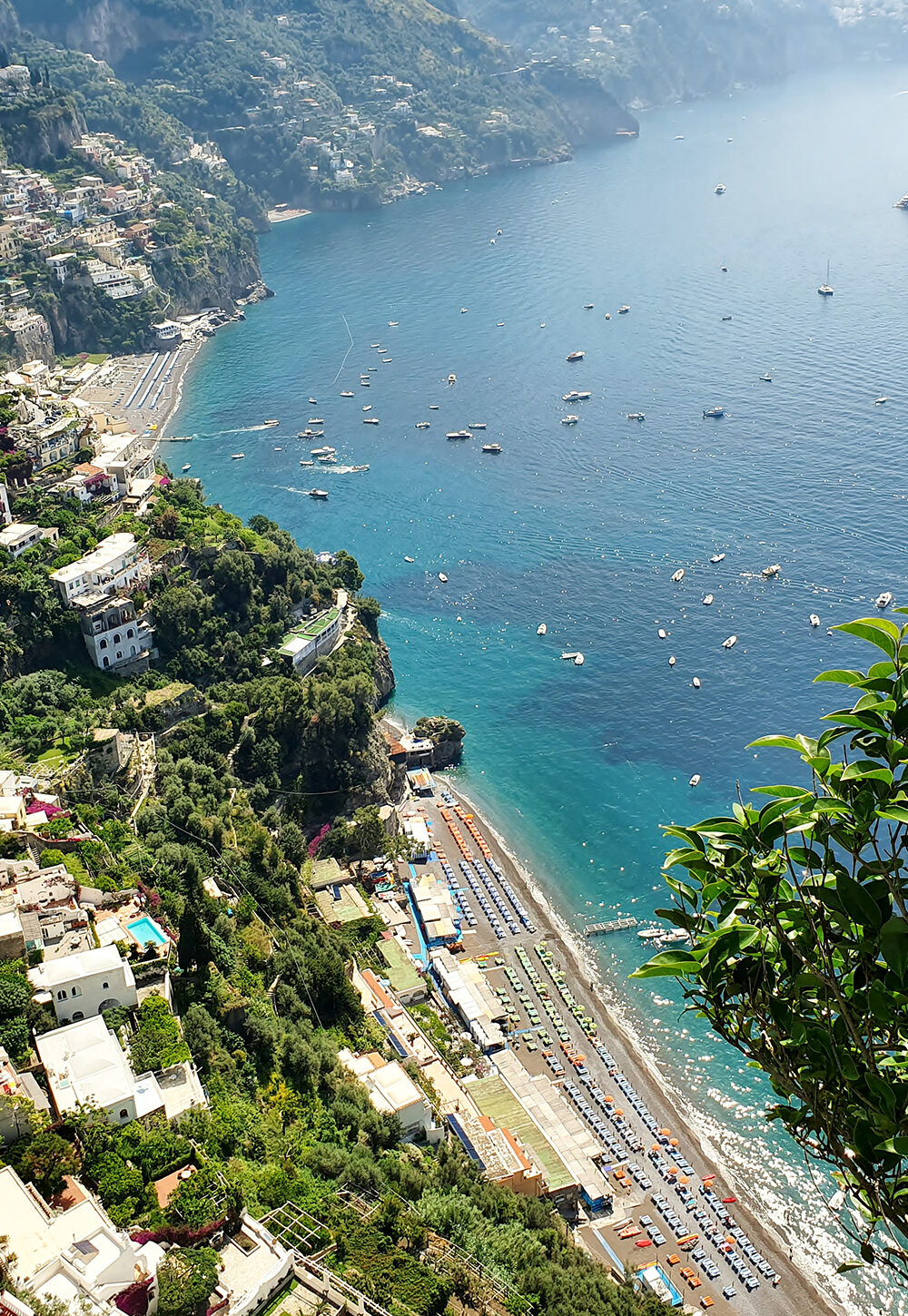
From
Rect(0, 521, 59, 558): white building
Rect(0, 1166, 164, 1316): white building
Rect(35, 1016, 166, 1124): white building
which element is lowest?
Rect(35, 1016, 166, 1124): white building

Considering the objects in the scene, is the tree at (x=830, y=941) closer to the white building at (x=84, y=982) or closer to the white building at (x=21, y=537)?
the white building at (x=84, y=982)

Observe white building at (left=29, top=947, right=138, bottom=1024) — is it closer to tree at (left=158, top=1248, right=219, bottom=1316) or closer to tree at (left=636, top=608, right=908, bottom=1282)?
tree at (left=158, top=1248, right=219, bottom=1316)

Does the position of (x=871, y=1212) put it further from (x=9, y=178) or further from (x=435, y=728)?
(x=9, y=178)

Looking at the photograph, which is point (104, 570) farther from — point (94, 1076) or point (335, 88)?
point (335, 88)

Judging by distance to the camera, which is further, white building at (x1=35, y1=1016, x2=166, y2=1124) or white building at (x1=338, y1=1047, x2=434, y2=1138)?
white building at (x1=338, y1=1047, x2=434, y2=1138)

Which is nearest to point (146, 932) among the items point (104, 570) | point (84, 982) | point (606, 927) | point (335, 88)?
point (84, 982)

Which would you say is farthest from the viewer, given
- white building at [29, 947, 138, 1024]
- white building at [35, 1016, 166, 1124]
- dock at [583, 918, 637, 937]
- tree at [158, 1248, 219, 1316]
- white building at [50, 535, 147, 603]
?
white building at [50, 535, 147, 603]

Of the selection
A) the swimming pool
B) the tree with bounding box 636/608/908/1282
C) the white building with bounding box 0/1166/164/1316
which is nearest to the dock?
the swimming pool

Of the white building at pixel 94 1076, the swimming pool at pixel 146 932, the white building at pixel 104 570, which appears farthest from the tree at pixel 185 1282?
the white building at pixel 104 570
